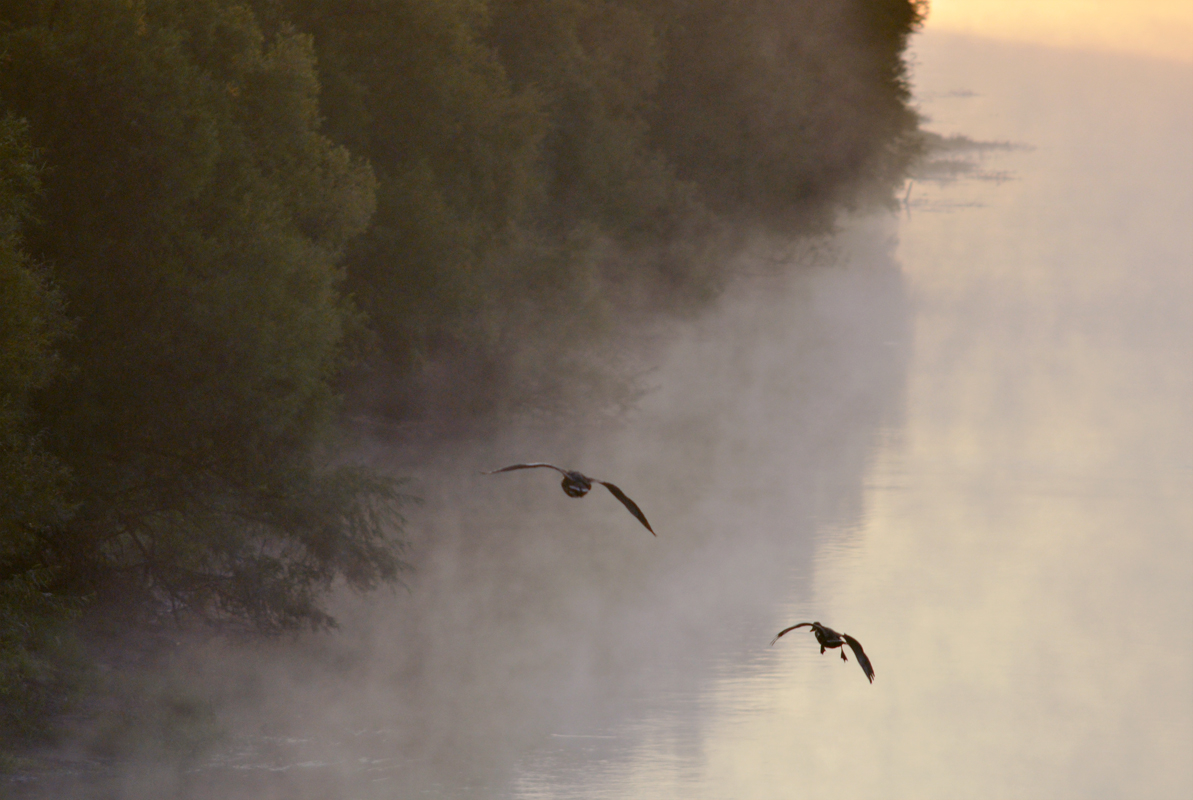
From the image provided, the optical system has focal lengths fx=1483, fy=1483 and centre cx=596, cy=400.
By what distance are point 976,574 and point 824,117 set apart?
19.9 meters

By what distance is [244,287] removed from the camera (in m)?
12.0

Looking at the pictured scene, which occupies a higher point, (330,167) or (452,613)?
(330,167)

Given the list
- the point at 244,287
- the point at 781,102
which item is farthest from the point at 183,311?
the point at 781,102

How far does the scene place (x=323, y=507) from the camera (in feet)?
42.0

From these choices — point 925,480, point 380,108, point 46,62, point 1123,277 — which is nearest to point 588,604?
point 380,108

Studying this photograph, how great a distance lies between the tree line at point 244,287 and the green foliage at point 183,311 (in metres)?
0.02

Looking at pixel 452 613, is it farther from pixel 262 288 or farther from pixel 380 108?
pixel 380 108

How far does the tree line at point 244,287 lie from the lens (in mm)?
10750

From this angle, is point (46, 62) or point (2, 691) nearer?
point (2, 691)

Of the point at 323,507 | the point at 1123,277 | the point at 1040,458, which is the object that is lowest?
the point at 1123,277

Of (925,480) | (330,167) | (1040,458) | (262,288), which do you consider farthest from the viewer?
(1040,458)

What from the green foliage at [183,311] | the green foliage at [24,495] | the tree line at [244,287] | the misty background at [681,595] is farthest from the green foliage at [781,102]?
the green foliage at [24,495]

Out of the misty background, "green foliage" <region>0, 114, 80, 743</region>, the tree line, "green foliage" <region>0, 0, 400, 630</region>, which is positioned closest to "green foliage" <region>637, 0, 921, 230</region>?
the misty background

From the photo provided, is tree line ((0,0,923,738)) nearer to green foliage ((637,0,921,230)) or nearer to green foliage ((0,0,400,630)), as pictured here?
green foliage ((0,0,400,630))
